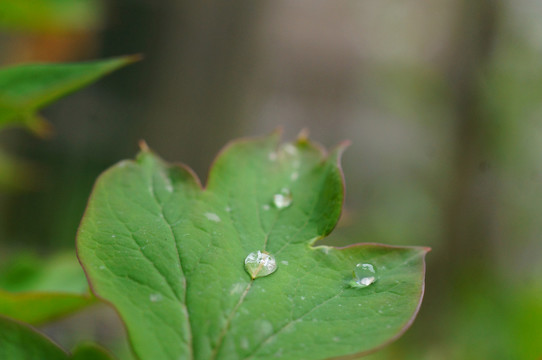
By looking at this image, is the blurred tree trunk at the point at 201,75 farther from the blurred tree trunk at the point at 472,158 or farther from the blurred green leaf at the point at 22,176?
the blurred tree trunk at the point at 472,158

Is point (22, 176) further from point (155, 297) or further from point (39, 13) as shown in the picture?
point (155, 297)

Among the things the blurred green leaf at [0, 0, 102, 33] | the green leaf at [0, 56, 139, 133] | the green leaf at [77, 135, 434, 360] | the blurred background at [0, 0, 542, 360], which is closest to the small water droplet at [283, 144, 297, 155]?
the green leaf at [77, 135, 434, 360]

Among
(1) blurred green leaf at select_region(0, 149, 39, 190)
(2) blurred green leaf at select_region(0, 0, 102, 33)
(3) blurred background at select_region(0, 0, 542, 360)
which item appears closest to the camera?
(2) blurred green leaf at select_region(0, 0, 102, 33)

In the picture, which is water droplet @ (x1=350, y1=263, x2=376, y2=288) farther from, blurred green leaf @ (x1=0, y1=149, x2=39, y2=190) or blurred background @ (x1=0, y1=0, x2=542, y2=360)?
blurred green leaf @ (x1=0, y1=149, x2=39, y2=190)

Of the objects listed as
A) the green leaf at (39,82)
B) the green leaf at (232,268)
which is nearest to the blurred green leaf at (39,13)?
the green leaf at (39,82)

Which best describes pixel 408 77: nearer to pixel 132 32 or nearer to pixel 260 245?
pixel 132 32

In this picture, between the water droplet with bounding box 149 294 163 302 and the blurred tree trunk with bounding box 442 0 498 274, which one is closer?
the water droplet with bounding box 149 294 163 302
